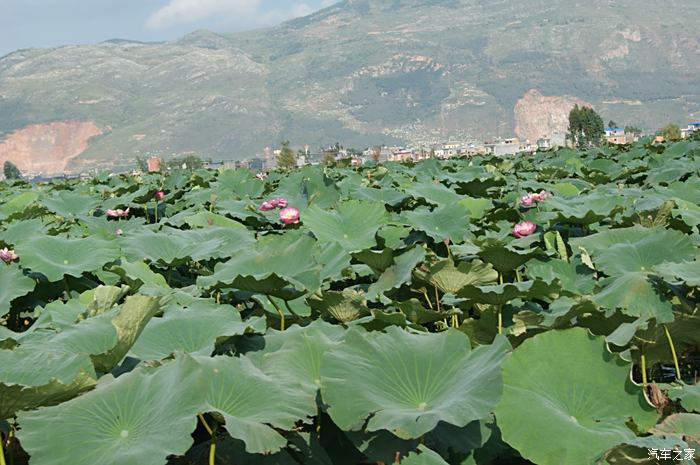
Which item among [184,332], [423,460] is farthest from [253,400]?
[184,332]

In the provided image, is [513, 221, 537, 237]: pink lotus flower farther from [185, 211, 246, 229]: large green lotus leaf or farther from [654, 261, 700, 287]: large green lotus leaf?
[185, 211, 246, 229]: large green lotus leaf

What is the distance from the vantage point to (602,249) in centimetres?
→ 211

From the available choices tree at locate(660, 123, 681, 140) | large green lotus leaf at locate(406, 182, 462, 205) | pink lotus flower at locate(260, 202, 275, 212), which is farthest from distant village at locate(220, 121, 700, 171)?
large green lotus leaf at locate(406, 182, 462, 205)

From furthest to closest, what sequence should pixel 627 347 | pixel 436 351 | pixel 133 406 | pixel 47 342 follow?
1. pixel 627 347
2. pixel 47 342
3. pixel 436 351
4. pixel 133 406

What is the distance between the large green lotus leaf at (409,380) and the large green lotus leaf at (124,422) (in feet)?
0.66

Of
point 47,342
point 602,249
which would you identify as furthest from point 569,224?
point 47,342

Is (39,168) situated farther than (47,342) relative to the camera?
Yes

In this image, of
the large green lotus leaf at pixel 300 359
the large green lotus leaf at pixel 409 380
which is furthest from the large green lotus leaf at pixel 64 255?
the large green lotus leaf at pixel 409 380

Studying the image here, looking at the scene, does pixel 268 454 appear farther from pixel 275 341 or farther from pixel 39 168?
pixel 39 168

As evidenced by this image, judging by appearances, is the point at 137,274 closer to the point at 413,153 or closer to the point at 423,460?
the point at 423,460

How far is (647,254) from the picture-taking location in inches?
81.0

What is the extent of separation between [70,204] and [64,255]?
2.11m

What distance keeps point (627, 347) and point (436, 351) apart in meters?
0.57

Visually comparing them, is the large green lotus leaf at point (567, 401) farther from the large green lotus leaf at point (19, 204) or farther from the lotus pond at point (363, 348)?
the large green lotus leaf at point (19, 204)
